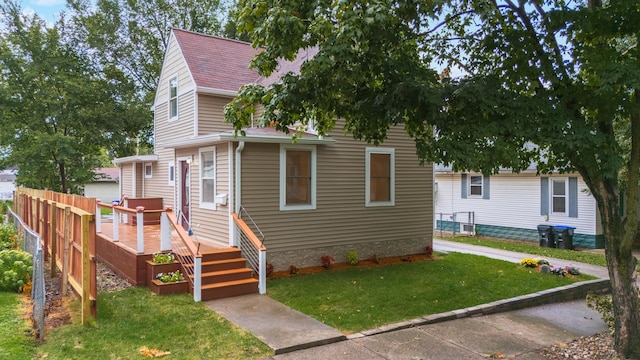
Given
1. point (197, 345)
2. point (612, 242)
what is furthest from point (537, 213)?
point (197, 345)

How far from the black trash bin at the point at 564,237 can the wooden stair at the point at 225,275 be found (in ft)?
38.5

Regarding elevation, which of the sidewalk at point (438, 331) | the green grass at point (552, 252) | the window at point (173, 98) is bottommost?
the green grass at point (552, 252)

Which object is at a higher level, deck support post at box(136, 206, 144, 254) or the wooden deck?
deck support post at box(136, 206, 144, 254)

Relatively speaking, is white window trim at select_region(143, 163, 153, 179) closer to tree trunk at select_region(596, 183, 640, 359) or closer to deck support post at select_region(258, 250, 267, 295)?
deck support post at select_region(258, 250, 267, 295)

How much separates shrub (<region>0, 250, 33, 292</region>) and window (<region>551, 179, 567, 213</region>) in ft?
53.2

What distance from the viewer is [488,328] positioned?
257 inches

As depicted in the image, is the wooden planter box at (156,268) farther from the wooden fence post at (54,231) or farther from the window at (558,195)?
the window at (558,195)

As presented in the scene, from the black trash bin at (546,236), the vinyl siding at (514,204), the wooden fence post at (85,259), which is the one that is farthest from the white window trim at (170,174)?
the black trash bin at (546,236)

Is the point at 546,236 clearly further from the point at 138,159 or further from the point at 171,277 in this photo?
the point at 138,159

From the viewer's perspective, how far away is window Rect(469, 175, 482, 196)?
18.5m

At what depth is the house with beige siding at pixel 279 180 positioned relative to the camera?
9531mm

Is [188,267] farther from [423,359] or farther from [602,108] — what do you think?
[602,108]

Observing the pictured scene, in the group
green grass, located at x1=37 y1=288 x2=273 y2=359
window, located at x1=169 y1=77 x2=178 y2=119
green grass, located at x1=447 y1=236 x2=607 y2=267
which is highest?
window, located at x1=169 y1=77 x2=178 y2=119

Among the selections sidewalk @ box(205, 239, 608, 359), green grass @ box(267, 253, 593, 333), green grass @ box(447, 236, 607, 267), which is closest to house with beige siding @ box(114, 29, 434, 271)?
green grass @ box(267, 253, 593, 333)
